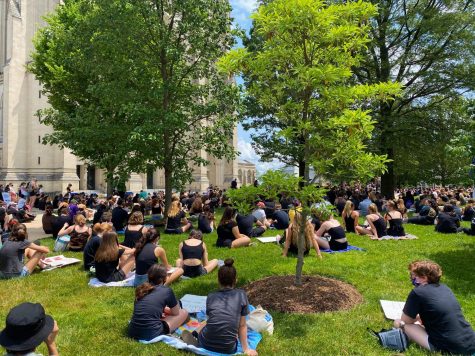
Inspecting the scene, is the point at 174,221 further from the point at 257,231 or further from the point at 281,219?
the point at 281,219

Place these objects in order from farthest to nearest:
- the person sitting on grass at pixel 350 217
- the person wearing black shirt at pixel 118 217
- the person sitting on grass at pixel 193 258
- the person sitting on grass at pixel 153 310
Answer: the person wearing black shirt at pixel 118 217 → the person sitting on grass at pixel 350 217 → the person sitting on grass at pixel 193 258 → the person sitting on grass at pixel 153 310

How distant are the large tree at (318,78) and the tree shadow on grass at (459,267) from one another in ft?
9.78

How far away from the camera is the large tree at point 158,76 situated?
1290 centimetres

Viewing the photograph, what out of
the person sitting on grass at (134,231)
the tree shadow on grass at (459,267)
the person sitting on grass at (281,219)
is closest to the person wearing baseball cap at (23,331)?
the person sitting on grass at (134,231)

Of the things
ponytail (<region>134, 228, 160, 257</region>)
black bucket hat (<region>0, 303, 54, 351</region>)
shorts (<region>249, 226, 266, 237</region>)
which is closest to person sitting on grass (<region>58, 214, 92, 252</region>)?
ponytail (<region>134, 228, 160, 257</region>)

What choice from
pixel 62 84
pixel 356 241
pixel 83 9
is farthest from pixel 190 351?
pixel 62 84

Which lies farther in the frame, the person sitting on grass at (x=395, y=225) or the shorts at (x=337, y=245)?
the person sitting on grass at (x=395, y=225)

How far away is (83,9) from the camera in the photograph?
15.9m

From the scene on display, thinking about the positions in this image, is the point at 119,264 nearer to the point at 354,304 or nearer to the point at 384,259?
the point at 354,304

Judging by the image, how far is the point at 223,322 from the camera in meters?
4.53

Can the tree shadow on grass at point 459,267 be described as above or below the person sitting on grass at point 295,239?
below

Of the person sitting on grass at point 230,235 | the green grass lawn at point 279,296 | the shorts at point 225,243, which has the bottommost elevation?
the green grass lawn at point 279,296

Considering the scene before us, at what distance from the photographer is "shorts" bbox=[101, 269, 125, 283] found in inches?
300

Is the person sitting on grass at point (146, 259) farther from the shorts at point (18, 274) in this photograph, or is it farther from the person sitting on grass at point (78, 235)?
the person sitting on grass at point (78, 235)
